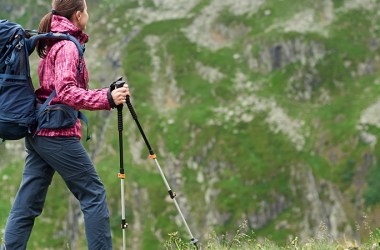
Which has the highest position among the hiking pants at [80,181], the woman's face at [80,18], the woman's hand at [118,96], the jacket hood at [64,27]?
the woman's face at [80,18]

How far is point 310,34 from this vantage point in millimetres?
99938

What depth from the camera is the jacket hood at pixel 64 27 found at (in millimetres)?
8734

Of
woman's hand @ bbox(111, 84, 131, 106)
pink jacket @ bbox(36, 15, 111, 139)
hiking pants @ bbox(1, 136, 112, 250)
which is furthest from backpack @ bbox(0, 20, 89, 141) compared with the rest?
woman's hand @ bbox(111, 84, 131, 106)

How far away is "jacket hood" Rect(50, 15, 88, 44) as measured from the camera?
8734mm

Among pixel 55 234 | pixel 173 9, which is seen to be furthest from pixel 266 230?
pixel 173 9

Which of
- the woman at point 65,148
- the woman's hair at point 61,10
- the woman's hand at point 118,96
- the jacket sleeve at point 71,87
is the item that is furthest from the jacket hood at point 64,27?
the woman's hand at point 118,96

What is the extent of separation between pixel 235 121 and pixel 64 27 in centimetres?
8463

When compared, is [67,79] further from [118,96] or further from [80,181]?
[80,181]

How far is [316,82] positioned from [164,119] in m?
30.7

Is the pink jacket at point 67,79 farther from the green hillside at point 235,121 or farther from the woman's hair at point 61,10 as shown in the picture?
the green hillside at point 235,121

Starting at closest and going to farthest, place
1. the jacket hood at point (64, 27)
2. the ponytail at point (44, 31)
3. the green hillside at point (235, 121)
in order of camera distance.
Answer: the jacket hood at point (64, 27) < the ponytail at point (44, 31) < the green hillside at point (235, 121)

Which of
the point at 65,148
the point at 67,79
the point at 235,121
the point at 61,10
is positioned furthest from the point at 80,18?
the point at 235,121

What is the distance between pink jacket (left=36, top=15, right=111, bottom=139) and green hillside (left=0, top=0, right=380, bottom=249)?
69406 mm

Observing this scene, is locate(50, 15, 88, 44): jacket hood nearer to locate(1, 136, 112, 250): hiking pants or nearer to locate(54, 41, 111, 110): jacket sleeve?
locate(54, 41, 111, 110): jacket sleeve
